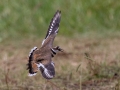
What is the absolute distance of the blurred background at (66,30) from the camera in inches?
297

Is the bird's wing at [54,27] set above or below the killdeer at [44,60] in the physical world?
above

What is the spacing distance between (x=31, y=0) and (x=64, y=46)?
82.2 inches

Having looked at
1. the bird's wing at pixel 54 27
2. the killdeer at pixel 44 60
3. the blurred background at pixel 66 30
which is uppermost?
the blurred background at pixel 66 30

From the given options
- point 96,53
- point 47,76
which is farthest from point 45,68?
point 96,53

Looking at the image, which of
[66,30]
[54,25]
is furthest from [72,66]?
[66,30]

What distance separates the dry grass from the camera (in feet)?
18.6

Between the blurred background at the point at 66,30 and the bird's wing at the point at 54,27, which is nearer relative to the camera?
the bird's wing at the point at 54,27

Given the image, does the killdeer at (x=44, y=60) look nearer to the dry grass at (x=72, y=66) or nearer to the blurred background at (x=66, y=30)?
the dry grass at (x=72, y=66)

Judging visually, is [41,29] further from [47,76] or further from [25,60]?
[47,76]

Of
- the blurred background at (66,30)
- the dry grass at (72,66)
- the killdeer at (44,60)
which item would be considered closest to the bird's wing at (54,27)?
the killdeer at (44,60)

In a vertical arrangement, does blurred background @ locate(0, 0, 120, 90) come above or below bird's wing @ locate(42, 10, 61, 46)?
above

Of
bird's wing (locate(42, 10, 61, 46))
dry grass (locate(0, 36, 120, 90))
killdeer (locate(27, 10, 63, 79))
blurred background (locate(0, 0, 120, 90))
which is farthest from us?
blurred background (locate(0, 0, 120, 90))

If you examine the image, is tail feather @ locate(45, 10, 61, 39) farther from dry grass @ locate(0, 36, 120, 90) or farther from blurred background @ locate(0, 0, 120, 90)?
blurred background @ locate(0, 0, 120, 90)

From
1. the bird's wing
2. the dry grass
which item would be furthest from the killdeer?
the dry grass
